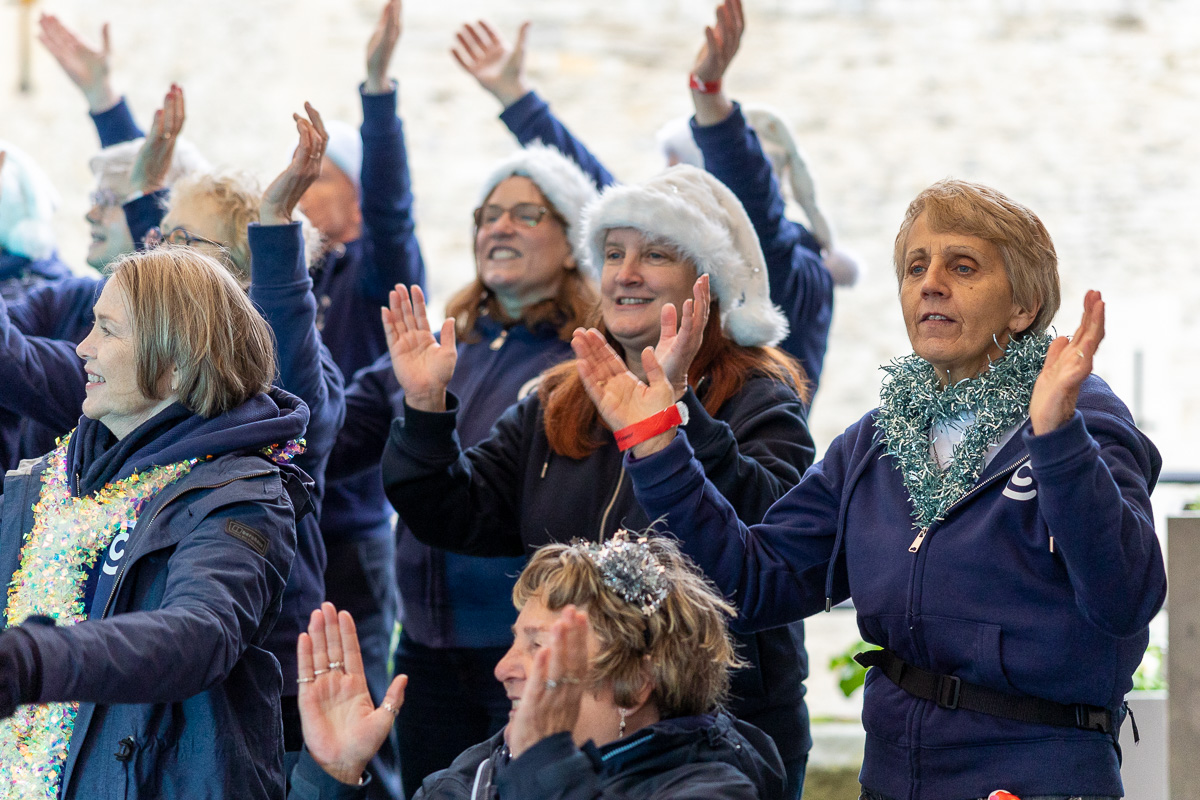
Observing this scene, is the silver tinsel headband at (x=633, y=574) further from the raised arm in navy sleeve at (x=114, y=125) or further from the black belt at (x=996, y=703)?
the raised arm in navy sleeve at (x=114, y=125)

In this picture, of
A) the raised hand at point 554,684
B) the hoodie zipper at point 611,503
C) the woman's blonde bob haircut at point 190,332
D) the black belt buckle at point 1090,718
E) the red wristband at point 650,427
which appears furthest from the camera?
the hoodie zipper at point 611,503

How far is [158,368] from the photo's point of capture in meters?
2.03

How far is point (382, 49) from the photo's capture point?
3.81 meters

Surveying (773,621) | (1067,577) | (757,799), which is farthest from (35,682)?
(1067,577)

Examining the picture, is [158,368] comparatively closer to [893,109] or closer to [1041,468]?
[1041,468]

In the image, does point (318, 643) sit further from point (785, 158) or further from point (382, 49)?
point (785, 158)

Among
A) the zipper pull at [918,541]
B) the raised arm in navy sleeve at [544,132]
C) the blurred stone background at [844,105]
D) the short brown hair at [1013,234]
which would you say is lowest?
the zipper pull at [918,541]

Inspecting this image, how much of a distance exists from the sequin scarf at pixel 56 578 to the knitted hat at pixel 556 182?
151cm

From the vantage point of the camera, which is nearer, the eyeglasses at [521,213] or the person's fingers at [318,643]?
the person's fingers at [318,643]

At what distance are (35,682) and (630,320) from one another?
139cm

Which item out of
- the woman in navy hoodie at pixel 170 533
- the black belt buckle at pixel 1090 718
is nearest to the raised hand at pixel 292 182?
the woman in navy hoodie at pixel 170 533

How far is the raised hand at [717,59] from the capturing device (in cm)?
330

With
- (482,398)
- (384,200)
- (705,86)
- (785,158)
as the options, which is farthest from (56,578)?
(785,158)

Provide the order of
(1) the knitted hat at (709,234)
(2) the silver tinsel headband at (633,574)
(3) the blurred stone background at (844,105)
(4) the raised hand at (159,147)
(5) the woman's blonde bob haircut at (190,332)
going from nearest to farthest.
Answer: (2) the silver tinsel headband at (633,574), (5) the woman's blonde bob haircut at (190,332), (1) the knitted hat at (709,234), (4) the raised hand at (159,147), (3) the blurred stone background at (844,105)
